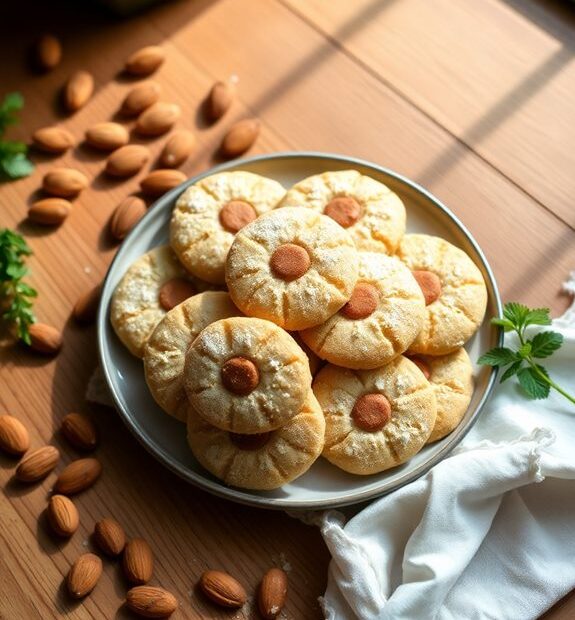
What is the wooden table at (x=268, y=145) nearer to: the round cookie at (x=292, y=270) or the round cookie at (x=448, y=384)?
the round cookie at (x=448, y=384)

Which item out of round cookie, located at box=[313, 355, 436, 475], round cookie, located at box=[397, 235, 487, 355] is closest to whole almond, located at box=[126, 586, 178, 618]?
round cookie, located at box=[313, 355, 436, 475]

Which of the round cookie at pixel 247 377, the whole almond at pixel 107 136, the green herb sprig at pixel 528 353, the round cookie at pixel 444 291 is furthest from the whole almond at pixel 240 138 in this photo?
the green herb sprig at pixel 528 353

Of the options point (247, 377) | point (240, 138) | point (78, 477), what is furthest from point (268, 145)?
point (78, 477)

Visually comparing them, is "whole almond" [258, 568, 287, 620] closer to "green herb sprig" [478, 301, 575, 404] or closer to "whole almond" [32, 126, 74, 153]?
"green herb sprig" [478, 301, 575, 404]

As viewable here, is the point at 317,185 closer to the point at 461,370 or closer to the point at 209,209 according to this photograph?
the point at 209,209

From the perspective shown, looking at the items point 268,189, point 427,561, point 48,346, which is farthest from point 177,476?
point 268,189

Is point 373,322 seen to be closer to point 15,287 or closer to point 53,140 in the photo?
point 15,287
